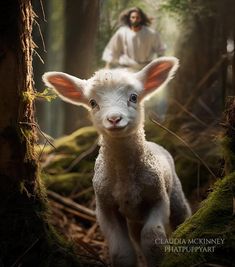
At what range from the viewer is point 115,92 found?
4160mm

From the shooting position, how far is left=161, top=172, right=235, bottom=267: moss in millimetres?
3154

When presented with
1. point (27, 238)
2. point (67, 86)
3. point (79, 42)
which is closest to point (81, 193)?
point (79, 42)

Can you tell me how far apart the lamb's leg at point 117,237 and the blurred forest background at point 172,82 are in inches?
80.4

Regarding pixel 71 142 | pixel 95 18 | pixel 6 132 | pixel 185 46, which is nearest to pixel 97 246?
pixel 6 132

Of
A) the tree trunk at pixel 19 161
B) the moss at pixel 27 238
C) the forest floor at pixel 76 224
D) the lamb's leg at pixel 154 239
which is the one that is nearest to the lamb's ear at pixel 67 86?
the tree trunk at pixel 19 161

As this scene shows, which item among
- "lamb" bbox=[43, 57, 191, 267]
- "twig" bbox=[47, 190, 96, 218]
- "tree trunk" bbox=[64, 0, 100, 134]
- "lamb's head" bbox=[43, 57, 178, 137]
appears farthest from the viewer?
"tree trunk" bbox=[64, 0, 100, 134]

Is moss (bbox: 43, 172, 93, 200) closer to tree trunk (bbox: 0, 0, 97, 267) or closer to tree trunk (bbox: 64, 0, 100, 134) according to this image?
tree trunk (bbox: 64, 0, 100, 134)

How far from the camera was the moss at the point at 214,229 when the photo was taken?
315cm

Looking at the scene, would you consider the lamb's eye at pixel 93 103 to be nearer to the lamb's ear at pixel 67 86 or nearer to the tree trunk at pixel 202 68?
the lamb's ear at pixel 67 86

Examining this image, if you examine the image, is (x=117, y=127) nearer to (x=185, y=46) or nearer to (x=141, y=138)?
(x=141, y=138)

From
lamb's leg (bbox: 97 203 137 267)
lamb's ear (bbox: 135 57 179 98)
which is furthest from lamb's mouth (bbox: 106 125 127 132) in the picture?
lamb's leg (bbox: 97 203 137 267)

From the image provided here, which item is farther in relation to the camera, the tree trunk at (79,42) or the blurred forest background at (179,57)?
the tree trunk at (79,42)

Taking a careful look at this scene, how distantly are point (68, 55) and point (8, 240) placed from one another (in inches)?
191

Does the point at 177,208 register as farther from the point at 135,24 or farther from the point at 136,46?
the point at 135,24
